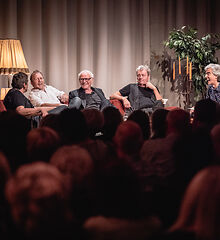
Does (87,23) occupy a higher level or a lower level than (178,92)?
higher

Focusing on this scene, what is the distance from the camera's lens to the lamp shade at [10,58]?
543cm

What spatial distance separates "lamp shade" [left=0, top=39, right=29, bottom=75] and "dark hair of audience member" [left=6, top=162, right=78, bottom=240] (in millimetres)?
4425

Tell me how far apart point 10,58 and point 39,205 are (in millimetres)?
4531

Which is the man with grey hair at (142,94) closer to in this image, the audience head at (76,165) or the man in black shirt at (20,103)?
the man in black shirt at (20,103)

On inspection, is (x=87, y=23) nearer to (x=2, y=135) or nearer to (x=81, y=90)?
(x=81, y=90)

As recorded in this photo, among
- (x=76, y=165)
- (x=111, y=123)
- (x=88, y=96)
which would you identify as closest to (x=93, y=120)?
(x=111, y=123)

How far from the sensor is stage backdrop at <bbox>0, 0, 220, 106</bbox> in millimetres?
6609

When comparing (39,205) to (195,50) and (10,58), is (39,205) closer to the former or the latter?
(10,58)

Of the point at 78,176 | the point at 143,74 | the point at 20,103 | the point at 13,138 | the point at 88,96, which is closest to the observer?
the point at 78,176

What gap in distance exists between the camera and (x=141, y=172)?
184 centimetres

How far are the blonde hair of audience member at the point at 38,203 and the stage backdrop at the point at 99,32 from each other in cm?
555

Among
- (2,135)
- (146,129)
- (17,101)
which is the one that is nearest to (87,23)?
(17,101)

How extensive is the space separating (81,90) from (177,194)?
4149 millimetres

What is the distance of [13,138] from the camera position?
2.21 m
